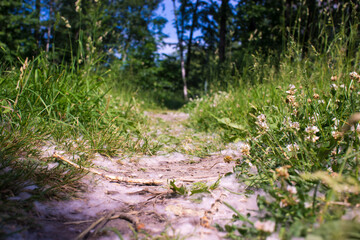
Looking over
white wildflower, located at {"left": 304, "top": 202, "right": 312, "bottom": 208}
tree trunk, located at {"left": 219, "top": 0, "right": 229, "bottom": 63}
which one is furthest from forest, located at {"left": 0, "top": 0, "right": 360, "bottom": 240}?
tree trunk, located at {"left": 219, "top": 0, "right": 229, "bottom": 63}

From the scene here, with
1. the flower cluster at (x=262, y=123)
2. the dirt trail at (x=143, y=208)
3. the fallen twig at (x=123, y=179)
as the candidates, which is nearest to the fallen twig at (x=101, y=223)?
the dirt trail at (x=143, y=208)

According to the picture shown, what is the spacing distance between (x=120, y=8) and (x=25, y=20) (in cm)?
790

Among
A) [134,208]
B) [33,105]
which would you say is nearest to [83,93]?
[33,105]

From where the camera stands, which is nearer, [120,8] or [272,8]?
[272,8]

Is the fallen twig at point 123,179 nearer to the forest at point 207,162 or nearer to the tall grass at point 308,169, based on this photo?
the forest at point 207,162

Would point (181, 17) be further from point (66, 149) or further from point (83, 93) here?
point (66, 149)

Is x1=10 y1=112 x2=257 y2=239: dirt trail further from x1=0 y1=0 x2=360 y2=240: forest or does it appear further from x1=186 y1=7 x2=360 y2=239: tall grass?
x1=186 y1=7 x2=360 y2=239: tall grass

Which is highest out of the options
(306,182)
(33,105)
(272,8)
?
(272,8)

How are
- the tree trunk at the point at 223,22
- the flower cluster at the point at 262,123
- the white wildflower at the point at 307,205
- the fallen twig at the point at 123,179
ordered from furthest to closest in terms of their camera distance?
the tree trunk at the point at 223,22 → the fallen twig at the point at 123,179 → the flower cluster at the point at 262,123 → the white wildflower at the point at 307,205

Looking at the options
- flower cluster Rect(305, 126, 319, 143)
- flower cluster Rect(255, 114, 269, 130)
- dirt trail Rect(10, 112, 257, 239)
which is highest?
flower cluster Rect(255, 114, 269, 130)

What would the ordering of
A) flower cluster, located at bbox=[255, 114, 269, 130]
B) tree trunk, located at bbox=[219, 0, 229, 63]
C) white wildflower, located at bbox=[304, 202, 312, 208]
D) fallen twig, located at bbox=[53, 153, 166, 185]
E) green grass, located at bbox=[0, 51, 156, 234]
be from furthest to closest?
tree trunk, located at bbox=[219, 0, 229, 63], fallen twig, located at bbox=[53, 153, 166, 185], flower cluster, located at bbox=[255, 114, 269, 130], green grass, located at bbox=[0, 51, 156, 234], white wildflower, located at bbox=[304, 202, 312, 208]

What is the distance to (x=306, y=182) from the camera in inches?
43.9

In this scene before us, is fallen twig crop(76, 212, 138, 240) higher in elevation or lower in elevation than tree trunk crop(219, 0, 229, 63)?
lower

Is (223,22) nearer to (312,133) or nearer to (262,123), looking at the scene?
(262,123)
